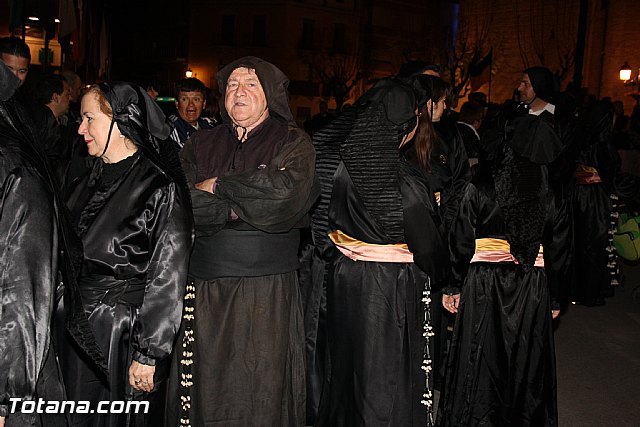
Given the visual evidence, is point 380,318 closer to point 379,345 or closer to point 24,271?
point 379,345

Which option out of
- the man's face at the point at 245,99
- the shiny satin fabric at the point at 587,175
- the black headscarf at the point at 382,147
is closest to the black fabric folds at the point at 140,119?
the man's face at the point at 245,99

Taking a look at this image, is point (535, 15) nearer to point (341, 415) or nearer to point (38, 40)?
point (38, 40)

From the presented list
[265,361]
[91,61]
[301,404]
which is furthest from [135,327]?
[91,61]

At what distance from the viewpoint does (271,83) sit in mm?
3859

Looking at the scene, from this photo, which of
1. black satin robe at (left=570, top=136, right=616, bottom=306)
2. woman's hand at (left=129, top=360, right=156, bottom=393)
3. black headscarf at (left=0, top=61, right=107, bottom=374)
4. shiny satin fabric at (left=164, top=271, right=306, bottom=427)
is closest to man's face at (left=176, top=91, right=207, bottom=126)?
shiny satin fabric at (left=164, top=271, right=306, bottom=427)

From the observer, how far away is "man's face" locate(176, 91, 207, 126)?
253 inches

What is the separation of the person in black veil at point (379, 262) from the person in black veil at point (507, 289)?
519mm

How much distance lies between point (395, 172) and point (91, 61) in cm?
1502

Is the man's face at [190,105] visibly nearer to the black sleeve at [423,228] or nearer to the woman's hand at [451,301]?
the woman's hand at [451,301]

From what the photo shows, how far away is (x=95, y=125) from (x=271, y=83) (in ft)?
3.42

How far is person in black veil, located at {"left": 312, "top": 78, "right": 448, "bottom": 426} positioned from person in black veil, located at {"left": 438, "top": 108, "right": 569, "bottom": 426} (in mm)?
519

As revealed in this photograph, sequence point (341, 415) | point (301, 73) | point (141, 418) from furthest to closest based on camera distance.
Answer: point (301, 73) < point (341, 415) < point (141, 418)

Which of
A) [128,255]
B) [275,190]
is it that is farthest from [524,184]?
[128,255]

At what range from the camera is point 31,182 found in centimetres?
230
